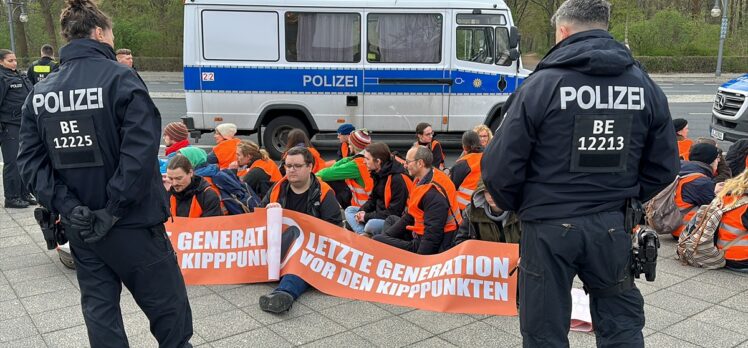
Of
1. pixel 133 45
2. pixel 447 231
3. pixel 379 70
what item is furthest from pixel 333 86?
pixel 133 45

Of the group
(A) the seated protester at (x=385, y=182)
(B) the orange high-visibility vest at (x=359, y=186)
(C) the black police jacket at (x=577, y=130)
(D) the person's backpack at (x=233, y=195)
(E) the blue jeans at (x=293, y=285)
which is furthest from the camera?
(B) the orange high-visibility vest at (x=359, y=186)

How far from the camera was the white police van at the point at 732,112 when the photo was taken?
35.6 ft

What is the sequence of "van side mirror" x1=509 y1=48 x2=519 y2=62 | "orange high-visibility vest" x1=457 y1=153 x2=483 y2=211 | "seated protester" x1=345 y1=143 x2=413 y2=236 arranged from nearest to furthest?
"seated protester" x1=345 y1=143 x2=413 y2=236, "orange high-visibility vest" x1=457 y1=153 x2=483 y2=211, "van side mirror" x1=509 y1=48 x2=519 y2=62

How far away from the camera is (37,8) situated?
36.2 m

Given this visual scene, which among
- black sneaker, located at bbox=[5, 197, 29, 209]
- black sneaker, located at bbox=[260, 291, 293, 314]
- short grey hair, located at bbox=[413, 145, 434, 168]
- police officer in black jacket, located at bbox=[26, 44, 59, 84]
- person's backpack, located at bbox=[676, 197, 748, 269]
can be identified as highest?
police officer in black jacket, located at bbox=[26, 44, 59, 84]

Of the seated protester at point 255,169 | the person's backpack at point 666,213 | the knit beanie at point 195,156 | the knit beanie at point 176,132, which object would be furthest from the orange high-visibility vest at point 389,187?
the knit beanie at point 176,132

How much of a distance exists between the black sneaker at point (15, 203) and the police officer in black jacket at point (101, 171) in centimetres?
518

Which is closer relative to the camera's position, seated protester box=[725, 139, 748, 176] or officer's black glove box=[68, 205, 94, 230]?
officer's black glove box=[68, 205, 94, 230]

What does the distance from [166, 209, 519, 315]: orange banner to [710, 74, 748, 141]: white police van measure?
855 cm

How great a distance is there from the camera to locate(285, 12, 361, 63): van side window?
35.3 feet

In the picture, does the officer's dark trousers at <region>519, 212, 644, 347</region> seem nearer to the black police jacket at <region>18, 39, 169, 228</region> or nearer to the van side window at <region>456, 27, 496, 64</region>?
the black police jacket at <region>18, 39, 169, 228</region>

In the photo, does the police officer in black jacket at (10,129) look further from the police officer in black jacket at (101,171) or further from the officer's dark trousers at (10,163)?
the police officer in black jacket at (101,171)

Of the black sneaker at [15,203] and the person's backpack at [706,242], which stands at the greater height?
the person's backpack at [706,242]

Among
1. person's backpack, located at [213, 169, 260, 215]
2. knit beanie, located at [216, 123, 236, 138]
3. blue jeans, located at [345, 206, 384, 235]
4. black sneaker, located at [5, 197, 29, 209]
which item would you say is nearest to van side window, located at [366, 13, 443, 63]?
knit beanie, located at [216, 123, 236, 138]
